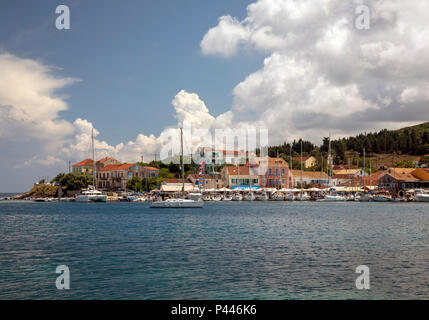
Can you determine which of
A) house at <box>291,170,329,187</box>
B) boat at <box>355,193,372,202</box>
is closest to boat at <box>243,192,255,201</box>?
house at <box>291,170,329,187</box>

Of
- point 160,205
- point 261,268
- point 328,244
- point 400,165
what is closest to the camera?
point 261,268

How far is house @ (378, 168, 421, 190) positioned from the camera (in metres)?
126

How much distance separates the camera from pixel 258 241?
3167 cm

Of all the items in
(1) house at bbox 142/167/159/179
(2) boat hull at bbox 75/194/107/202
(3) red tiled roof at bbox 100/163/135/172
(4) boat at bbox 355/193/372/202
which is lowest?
(4) boat at bbox 355/193/372/202

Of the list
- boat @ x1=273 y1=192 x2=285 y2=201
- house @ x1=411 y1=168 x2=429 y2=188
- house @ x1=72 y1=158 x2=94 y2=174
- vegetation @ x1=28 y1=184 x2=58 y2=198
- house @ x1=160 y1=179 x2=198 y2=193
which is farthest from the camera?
house @ x1=72 y1=158 x2=94 y2=174

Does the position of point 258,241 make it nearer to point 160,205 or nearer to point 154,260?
point 154,260

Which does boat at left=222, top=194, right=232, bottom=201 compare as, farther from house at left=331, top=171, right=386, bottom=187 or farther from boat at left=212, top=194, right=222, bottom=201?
house at left=331, top=171, right=386, bottom=187

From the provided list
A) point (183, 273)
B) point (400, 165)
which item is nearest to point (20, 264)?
point (183, 273)

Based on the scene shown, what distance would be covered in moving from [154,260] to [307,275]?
9.30 meters

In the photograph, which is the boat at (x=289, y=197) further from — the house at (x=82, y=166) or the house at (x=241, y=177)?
the house at (x=82, y=166)

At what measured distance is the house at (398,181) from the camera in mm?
125875
